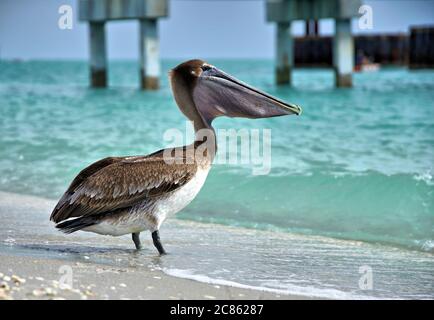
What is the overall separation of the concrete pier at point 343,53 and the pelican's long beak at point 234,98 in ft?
71.6

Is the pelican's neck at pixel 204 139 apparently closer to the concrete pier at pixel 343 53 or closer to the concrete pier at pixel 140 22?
the concrete pier at pixel 140 22

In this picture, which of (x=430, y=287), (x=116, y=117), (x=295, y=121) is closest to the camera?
(x=430, y=287)

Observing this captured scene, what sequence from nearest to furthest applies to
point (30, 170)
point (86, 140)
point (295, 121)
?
point (30, 170) → point (86, 140) → point (295, 121)

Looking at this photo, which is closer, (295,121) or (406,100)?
(295,121)

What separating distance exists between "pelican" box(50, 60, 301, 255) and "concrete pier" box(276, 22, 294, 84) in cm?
2346

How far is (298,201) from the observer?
6.87 metres

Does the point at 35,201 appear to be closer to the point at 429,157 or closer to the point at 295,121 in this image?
the point at 429,157

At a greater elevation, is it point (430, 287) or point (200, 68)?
point (200, 68)

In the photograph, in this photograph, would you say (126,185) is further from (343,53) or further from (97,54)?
(97,54)

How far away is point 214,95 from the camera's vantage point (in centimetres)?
430

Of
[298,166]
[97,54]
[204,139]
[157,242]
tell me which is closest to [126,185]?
[157,242]

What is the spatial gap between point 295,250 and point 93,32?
2345cm

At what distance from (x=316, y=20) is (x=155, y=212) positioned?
21.9 metres

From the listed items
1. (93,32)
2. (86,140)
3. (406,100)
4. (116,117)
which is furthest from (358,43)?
(86,140)
